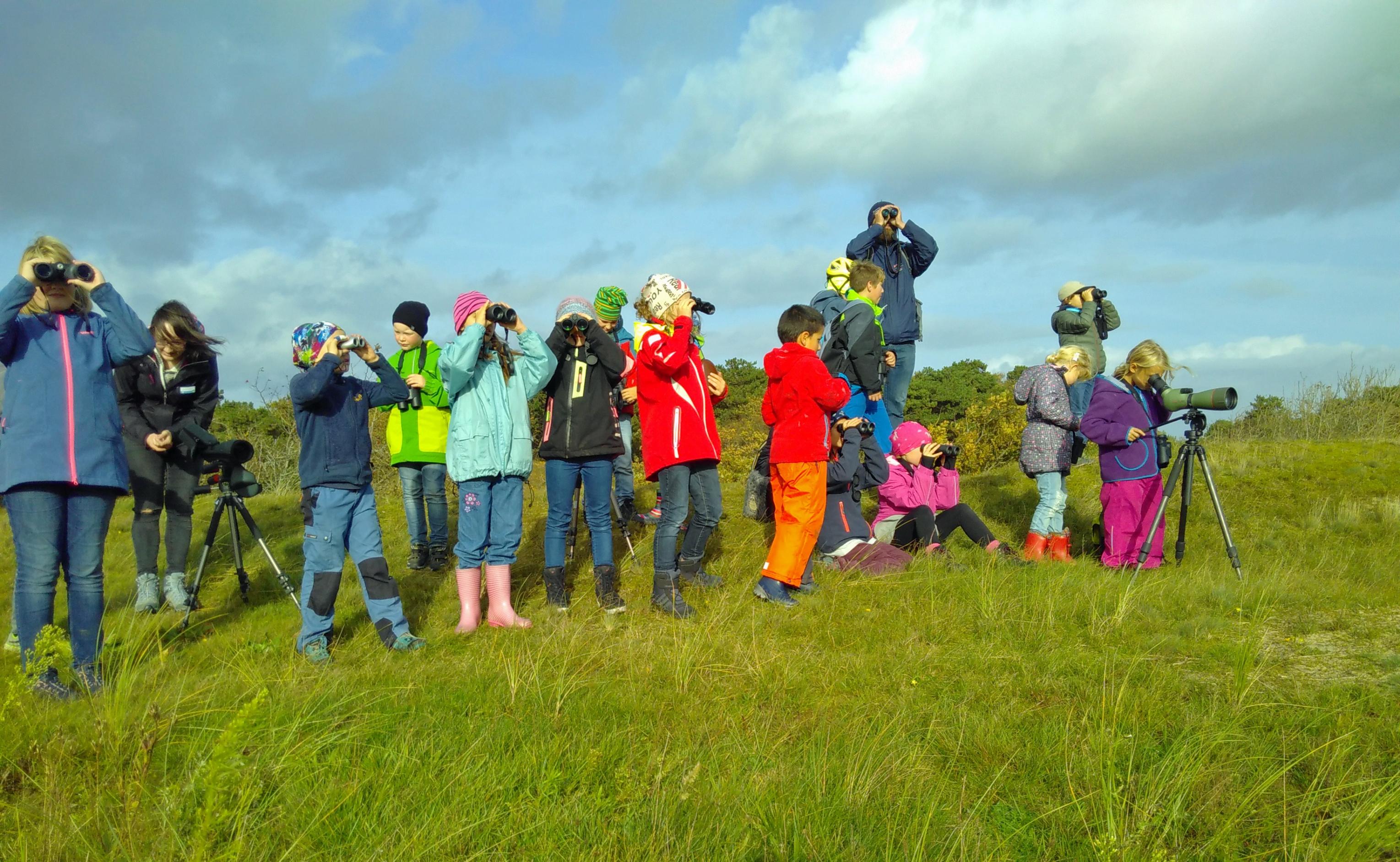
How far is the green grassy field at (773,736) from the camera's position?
2.44m

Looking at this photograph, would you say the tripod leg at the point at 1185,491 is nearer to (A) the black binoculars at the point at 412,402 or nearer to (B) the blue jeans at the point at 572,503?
(B) the blue jeans at the point at 572,503

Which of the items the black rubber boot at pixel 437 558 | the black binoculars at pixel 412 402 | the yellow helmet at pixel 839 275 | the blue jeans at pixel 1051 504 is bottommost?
the black rubber boot at pixel 437 558

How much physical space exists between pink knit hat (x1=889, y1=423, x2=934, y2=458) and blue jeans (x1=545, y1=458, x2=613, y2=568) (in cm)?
230

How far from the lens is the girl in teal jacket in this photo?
4.92m

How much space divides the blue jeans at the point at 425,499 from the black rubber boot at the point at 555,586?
67.4 inches

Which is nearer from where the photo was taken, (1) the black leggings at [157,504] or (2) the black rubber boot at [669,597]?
(2) the black rubber boot at [669,597]

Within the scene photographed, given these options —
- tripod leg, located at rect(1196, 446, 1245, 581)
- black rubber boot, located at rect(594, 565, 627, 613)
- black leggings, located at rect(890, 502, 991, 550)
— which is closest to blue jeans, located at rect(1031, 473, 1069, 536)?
black leggings, located at rect(890, 502, 991, 550)

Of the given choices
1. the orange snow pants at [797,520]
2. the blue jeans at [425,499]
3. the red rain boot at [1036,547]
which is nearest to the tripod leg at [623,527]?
the blue jeans at [425,499]

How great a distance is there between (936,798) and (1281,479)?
738cm

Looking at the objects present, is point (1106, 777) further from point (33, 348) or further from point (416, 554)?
point (416, 554)

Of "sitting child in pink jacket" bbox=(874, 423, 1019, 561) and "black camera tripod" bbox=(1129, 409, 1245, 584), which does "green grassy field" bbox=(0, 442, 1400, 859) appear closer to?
"black camera tripod" bbox=(1129, 409, 1245, 584)

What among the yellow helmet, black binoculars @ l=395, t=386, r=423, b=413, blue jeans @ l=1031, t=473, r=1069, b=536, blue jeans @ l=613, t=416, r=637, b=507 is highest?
the yellow helmet

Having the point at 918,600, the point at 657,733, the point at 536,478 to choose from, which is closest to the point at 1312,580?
the point at 918,600

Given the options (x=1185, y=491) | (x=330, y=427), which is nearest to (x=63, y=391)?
(x=330, y=427)
